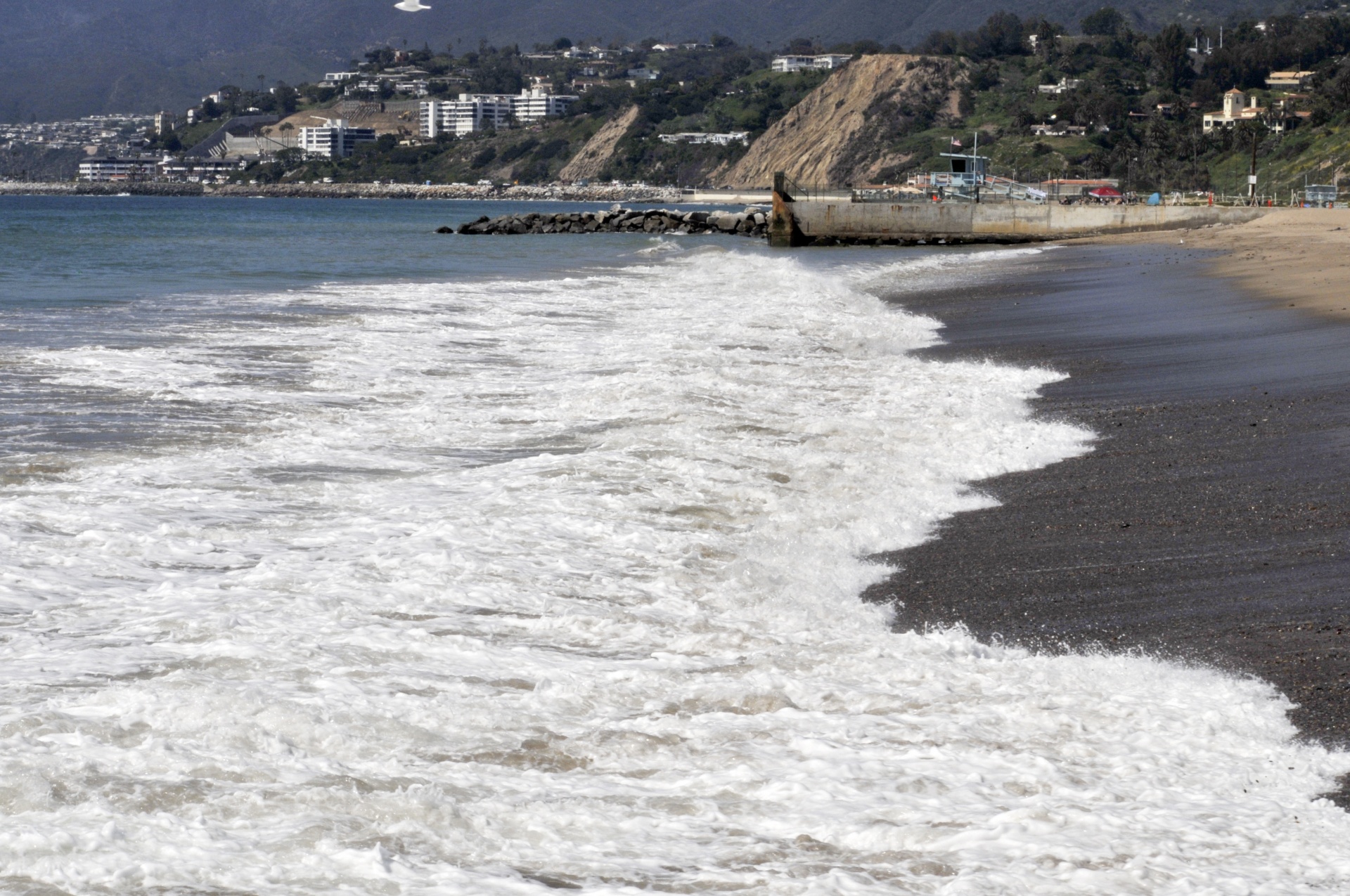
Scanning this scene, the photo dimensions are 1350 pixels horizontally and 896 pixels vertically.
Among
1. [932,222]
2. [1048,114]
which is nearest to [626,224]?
[932,222]

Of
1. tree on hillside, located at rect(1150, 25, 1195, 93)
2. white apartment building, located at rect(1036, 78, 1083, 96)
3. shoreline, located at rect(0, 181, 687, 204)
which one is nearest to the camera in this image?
tree on hillside, located at rect(1150, 25, 1195, 93)

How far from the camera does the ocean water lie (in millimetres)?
3418

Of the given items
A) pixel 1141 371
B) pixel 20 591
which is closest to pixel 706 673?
pixel 20 591

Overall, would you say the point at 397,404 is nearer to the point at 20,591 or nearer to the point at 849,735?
the point at 20,591

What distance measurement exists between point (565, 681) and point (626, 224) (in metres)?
61.6

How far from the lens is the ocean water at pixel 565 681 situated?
11.2ft

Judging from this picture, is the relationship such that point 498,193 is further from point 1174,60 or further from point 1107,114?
point 1174,60

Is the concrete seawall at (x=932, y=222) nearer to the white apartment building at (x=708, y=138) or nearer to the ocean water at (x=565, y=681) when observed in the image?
the ocean water at (x=565, y=681)

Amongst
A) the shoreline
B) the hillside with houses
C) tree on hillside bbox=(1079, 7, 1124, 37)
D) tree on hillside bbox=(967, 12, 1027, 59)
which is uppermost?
tree on hillside bbox=(1079, 7, 1124, 37)

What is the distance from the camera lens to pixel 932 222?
48875 millimetres

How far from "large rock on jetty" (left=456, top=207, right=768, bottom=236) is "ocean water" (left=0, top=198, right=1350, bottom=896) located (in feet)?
169

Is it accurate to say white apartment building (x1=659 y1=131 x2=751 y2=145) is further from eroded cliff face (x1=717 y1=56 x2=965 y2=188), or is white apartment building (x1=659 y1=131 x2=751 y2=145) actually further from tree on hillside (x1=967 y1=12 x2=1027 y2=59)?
tree on hillside (x1=967 y1=12 x2=1027 y2=59)

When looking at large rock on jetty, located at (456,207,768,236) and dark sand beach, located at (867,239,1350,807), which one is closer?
dark sand beach, located at (867,239,1350,807)

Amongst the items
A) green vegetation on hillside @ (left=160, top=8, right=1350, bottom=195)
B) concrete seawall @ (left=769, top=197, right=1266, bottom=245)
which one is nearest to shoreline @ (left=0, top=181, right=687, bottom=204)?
green vegetation on hillside @ (left=160, top=8, right=1350, bottom=195)
